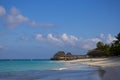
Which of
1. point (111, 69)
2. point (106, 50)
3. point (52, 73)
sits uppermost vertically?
point (106, 50)

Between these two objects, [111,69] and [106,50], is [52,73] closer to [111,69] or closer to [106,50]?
[111,69]

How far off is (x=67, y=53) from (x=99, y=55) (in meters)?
34.3

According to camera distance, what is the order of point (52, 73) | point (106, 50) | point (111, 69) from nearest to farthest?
1. point (111, 69)
2. point (52, 73)
3. point (106, 50)

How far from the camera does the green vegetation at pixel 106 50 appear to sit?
2984 inches

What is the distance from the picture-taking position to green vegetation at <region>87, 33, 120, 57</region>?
249ft

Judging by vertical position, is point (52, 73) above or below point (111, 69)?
below

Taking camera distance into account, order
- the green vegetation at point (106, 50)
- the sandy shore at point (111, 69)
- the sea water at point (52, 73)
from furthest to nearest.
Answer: the green vegetation at point (106, 50)
the sea water at point (52, 73)
the sandy shore at point (111, 69)

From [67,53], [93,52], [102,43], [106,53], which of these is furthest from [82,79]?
[67,53]

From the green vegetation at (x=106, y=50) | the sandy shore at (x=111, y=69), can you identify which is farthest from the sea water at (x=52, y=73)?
the green vegetation at (x=106, y=50)

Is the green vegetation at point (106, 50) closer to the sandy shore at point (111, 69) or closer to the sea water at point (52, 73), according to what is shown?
the sandy shore at point (111, 69)

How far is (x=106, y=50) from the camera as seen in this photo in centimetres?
8962

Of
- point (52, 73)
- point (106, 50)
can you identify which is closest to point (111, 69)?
point (52, 73)

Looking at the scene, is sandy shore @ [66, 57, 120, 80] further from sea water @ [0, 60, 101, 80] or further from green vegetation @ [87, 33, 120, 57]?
green vegetation @ [87, 33, 120, 57]

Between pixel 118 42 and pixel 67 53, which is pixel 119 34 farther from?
pixel 67 53
